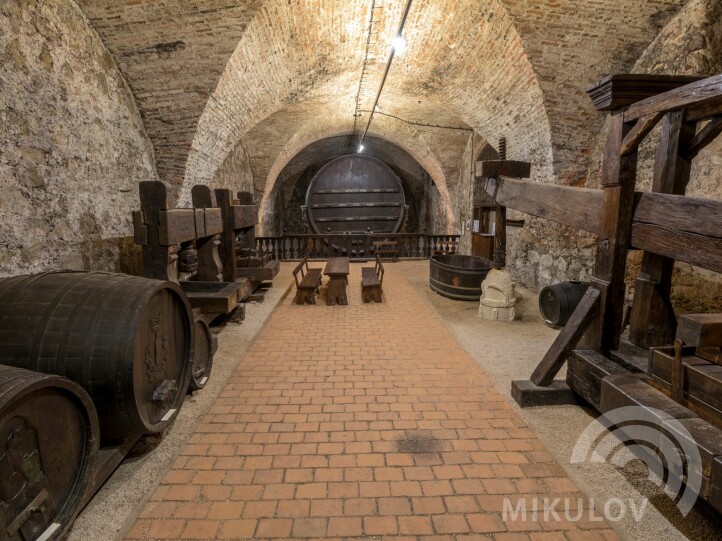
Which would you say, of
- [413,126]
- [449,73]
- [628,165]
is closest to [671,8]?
[449,73]

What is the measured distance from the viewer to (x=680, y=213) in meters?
2.06

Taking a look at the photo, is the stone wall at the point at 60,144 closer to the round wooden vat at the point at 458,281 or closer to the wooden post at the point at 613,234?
the wooden post at the point at 613,234

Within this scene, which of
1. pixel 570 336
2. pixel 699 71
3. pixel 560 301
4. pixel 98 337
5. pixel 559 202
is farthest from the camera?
pixel 560 301

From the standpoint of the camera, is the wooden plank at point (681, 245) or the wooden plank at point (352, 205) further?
the wooden plank at point (352, 205)

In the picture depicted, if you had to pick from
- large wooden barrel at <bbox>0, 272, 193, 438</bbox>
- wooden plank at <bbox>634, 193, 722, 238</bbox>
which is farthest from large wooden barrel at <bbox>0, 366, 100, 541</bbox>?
wooden plank at <bbox>634, 193, 722, 238</bbox>

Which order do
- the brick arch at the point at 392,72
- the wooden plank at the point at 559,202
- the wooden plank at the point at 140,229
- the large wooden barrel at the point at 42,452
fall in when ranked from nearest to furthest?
the large wooden barrel at the point at 42,452 < the wooden plank at the point at 559,202 < the wooden plank at the point at 140,229 < the brick arch at the point at 392,72

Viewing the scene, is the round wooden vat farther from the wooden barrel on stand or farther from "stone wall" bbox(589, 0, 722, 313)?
the wooden barrel on stand

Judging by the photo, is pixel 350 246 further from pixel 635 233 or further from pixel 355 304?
pixel 635 233

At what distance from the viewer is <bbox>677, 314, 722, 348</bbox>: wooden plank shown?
169 centimetres

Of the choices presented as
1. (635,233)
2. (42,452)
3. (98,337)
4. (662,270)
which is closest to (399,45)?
(635,233)

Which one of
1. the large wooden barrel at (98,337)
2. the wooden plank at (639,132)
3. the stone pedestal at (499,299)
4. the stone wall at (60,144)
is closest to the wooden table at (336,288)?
the stone pedestal at (499,299)

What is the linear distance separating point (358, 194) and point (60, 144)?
9.32m

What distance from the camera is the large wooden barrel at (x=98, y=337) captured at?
186 centimetres

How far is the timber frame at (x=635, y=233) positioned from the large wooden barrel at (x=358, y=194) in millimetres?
9351
